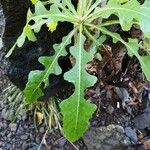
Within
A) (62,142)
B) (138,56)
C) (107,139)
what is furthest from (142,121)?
(138,56)

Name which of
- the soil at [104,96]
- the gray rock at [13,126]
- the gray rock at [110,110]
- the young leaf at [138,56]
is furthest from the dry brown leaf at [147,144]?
the gray rock at [13,126]

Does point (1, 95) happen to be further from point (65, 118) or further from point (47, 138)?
point (65, 118)

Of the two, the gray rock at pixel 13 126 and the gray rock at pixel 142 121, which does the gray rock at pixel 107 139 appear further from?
the gray rock at pixel 13 126

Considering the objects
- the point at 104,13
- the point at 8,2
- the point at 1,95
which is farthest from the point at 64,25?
the point at 1,95

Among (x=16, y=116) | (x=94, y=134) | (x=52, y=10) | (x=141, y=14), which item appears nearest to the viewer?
(x=141, y=14)

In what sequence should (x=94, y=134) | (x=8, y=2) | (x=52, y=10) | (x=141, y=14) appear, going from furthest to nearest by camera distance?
(x=94, y=134), (x=8, y=2), (x=52, y=10), (x=141, y=14)

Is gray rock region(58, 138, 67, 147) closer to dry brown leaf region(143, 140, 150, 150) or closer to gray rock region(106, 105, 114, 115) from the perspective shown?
gray rock region(106, 105, 114, 115)
